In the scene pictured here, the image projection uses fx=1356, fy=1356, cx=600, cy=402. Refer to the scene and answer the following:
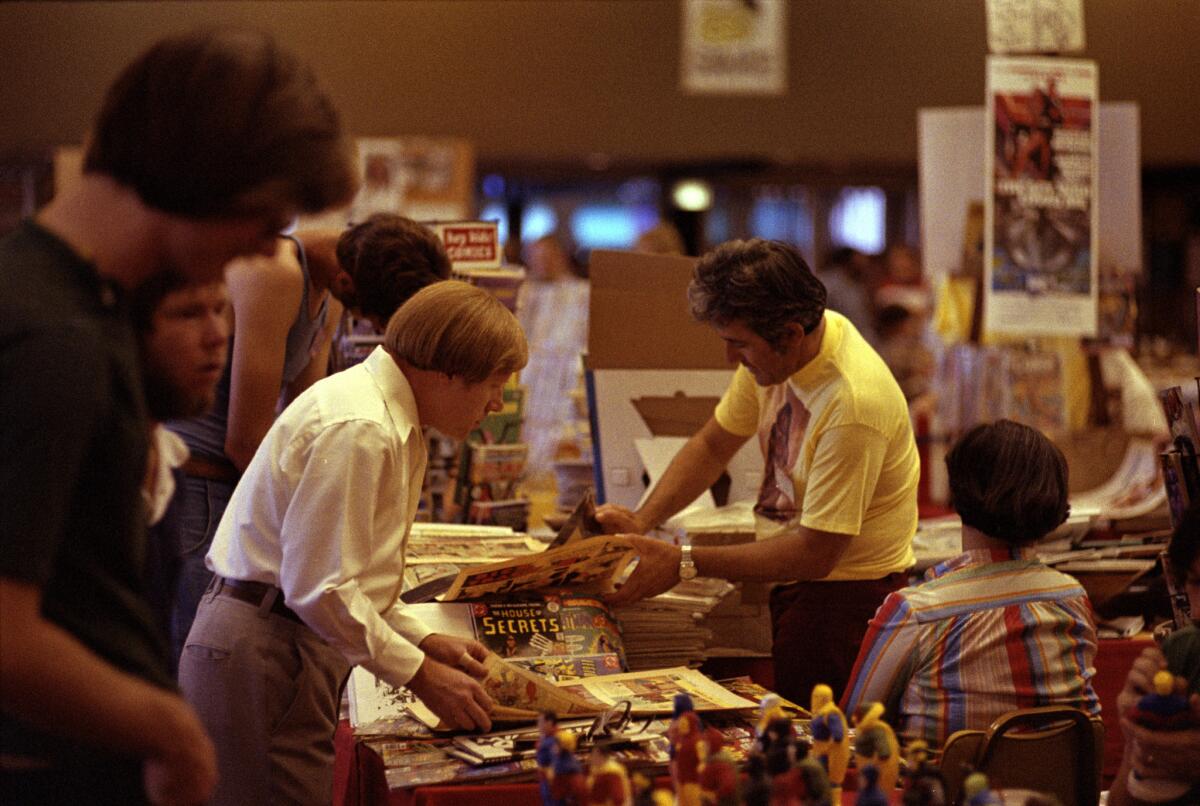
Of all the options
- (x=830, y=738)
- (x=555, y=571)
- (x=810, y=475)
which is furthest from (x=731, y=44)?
(x=830, y=738)

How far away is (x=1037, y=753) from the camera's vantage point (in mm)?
2295

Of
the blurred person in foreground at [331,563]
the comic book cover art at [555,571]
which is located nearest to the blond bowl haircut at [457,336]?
the blurred person in foreground at [331,563]

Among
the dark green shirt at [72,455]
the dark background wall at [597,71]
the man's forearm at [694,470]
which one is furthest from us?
the dark background wall at [597,71]

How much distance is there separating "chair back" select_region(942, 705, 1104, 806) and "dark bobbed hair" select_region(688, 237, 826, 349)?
2.90 ft

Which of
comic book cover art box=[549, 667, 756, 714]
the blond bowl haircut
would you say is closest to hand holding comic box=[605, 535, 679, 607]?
comic book cover art box=[549, 667, 756, 714]

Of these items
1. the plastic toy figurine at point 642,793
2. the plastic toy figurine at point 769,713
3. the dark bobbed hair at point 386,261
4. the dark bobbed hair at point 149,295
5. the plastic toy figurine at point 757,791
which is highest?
the dark bobbed hair at point 386,261

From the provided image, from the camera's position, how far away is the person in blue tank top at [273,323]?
9.06 ft

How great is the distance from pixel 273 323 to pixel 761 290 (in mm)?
1001

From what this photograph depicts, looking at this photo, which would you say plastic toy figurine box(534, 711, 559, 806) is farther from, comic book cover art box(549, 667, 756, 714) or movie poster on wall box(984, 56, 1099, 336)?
movie poster on wall box(984, 56, 1099, 336)

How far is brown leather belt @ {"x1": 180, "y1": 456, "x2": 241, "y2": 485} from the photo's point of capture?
2848mm

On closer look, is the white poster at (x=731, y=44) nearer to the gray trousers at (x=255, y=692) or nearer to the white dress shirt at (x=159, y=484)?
the gray trousers at (x=255, y=692)

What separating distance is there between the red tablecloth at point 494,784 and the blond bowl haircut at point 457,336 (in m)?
0.63

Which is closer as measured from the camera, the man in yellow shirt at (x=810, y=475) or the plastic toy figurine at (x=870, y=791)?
the plastic toy figurine at (x=870, y=791)

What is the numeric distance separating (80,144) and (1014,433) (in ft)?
30.9
